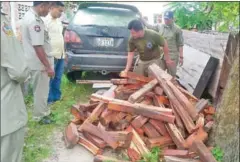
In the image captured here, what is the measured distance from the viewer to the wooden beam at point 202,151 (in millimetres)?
3380

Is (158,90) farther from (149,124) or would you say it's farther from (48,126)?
(48,126)

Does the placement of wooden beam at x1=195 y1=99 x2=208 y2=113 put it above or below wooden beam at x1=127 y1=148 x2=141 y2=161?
above

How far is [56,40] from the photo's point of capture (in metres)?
5.78

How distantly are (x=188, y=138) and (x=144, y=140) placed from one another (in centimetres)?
54

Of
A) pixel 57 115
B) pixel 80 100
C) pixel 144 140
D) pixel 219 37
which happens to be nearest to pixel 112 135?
pixel 144 140

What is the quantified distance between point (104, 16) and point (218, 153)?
13.5ft

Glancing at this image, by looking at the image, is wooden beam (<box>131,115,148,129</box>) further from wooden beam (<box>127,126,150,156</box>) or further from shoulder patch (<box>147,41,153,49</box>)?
shoulder patch (<box>147,41,153,49</box>)

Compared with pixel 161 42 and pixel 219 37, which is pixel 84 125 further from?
pixel 219 37

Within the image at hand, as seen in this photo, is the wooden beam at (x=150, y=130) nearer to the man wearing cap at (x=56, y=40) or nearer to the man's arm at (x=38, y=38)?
the man's arm at (x=38, y=38)

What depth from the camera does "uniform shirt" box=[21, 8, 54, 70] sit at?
4492 millimetres

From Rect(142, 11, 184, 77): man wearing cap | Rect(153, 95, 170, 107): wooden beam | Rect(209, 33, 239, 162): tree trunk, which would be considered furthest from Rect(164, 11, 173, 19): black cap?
Rect(209, 33, 239, 162): tree trunk

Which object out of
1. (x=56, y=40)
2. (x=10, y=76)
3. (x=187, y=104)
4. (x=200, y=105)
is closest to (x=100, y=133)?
(x=187, y=104)

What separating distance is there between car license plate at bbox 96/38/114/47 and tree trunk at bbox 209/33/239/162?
10.7 ft

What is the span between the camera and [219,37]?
584 centimetres
